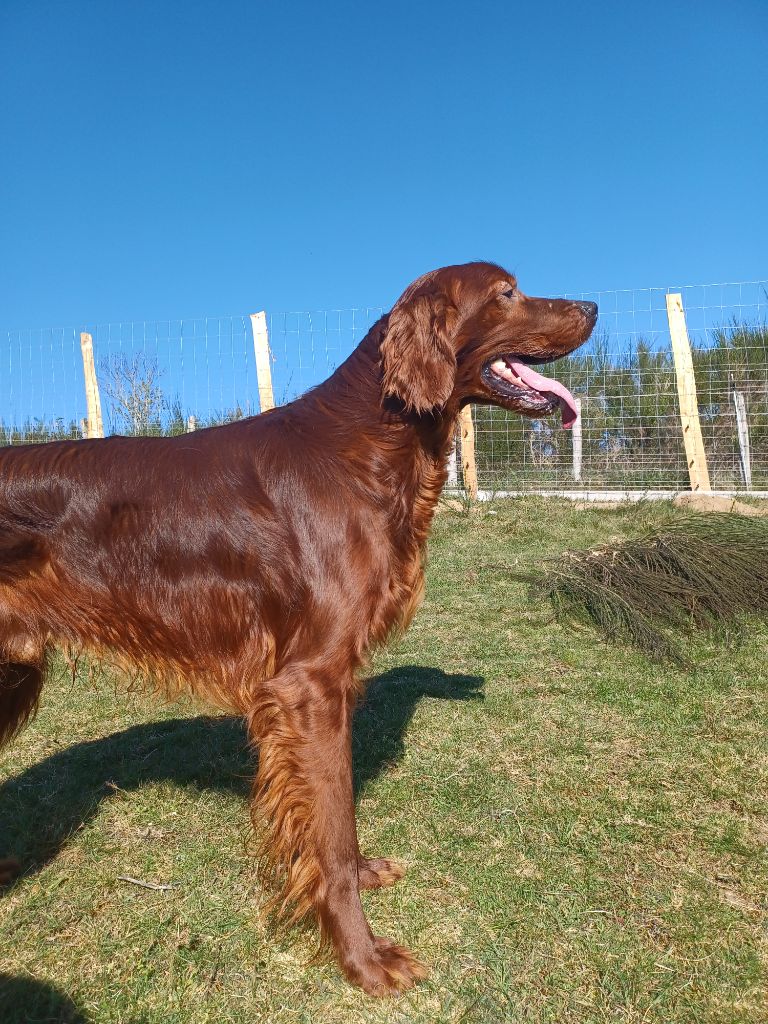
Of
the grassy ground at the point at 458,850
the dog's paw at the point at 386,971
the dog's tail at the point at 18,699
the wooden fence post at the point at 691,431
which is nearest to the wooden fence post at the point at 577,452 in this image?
the wooden fence post at the point at 691,431

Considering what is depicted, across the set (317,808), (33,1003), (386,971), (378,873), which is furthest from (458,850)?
(33,1003)

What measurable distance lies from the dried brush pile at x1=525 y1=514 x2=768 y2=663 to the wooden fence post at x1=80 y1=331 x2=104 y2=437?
694cm

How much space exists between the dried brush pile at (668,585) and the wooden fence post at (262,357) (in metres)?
4.86

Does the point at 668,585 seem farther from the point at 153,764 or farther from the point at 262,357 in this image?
the point at 262,357

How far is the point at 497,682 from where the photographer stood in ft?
11.7

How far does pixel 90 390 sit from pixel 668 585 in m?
8.09

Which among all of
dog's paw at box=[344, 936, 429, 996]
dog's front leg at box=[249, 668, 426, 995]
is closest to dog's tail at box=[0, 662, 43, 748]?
dog's front leg at box=[249, 668, 426, 995]

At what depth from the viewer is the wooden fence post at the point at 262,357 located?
8.72 metres

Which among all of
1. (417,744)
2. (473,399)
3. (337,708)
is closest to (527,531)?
(417,744)

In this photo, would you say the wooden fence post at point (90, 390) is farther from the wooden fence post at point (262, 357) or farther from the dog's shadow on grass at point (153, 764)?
the dog's shadow on grass at point (153, 764)

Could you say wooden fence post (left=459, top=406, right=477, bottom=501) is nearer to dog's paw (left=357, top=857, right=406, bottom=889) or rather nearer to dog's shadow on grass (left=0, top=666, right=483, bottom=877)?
dog's shadow on grass (left=0, top=666, right=483, bottom=877)

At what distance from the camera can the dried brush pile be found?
4117 mm

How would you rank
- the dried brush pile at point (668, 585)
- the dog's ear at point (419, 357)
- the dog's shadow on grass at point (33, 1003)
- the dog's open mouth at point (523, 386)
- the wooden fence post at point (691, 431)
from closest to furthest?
the dog's shadow on grass at point (33, 1003), the dog's ear at point (419, 357), the dog's open mouth at point (523, 386), the dried brush pile at point (668, 585), the wooden fence post at point (691, 431)

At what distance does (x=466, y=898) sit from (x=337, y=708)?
72 cm
